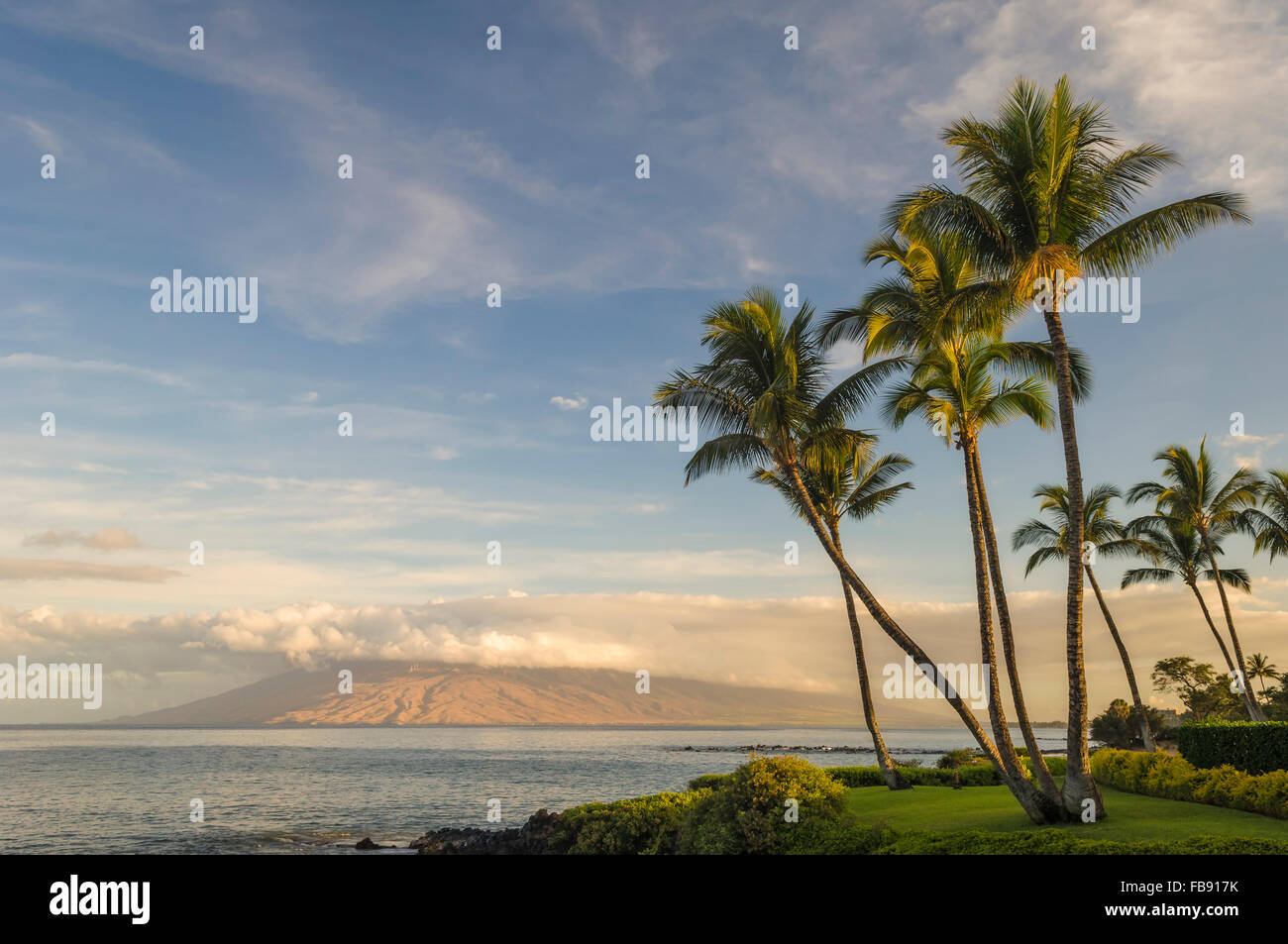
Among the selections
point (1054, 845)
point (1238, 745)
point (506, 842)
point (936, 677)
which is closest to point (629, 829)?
point (936, 677)

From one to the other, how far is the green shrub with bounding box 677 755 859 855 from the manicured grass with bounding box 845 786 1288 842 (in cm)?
109

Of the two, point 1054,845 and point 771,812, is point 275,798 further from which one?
point 1054,845

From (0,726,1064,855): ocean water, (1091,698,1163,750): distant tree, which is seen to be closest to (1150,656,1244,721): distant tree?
(1091,698,1163,750): distant tree

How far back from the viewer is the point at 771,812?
16.3 meters

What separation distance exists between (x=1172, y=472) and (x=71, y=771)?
10418 cm

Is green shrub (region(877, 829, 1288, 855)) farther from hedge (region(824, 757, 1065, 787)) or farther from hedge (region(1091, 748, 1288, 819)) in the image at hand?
hedge (region(824, 757, 1065, 787))

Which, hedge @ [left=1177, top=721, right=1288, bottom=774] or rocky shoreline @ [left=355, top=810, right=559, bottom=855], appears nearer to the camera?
hedge @ [left=1177, top=721, right=1288, bottom=774]

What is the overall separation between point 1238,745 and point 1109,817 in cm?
1039

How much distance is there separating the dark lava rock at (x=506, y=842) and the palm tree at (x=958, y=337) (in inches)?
537

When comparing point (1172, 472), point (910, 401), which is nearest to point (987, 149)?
point (910, 401)

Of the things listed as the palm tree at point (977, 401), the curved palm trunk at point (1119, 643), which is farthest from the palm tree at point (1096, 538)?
the palm tree at point (977, 401)

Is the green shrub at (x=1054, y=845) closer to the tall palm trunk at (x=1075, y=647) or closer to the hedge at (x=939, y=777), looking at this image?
the tall palm trunk at (x=1075, y=647)

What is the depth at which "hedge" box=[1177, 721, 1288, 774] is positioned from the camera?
70.9 ft
